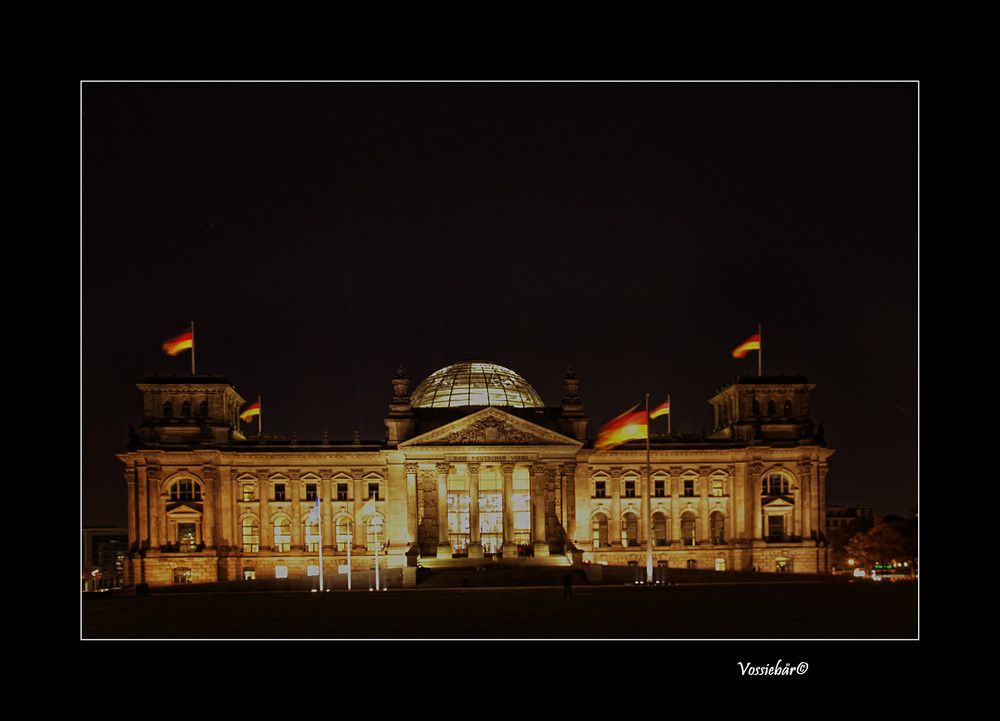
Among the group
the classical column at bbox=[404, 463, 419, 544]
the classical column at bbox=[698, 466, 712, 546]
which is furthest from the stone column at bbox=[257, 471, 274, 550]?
the classical column at bbox=[698, 466, 712, 546]

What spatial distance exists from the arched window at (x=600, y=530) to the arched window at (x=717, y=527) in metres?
9.00

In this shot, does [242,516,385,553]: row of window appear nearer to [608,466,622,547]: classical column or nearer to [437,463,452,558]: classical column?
[437,463,452,558]: classical column

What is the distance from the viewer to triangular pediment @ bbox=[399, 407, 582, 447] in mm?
93188

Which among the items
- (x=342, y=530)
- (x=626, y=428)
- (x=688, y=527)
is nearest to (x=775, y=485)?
(x=688, y=527)

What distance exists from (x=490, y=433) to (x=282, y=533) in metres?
20.3

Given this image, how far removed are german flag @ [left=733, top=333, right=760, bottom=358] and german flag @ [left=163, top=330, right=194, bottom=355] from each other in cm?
4305

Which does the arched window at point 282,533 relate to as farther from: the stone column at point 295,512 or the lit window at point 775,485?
the lit window at point 775,485

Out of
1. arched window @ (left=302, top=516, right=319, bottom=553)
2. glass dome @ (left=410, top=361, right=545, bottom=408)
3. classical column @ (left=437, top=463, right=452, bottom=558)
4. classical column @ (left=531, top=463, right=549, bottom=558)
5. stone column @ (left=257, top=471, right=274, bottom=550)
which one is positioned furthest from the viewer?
glass dome @ (left=410, top=361, right=545, bottom=408)

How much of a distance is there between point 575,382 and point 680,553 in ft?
56.5

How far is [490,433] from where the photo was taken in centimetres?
9338

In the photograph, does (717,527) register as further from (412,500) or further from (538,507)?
(412,500)

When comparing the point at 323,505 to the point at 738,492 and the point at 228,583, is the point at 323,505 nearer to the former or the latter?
the point at 228,583

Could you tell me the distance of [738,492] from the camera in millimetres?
98562
